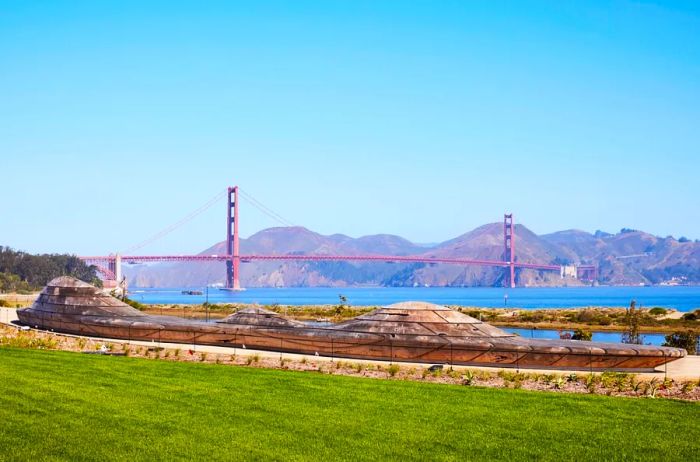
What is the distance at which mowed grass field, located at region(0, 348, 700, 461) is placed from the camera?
938 centimetres

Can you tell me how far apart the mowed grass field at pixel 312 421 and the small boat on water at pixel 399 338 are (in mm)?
7173

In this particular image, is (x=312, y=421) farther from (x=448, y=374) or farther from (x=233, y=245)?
(x=233, y=245)

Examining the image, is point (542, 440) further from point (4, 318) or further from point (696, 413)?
point (4, 318)

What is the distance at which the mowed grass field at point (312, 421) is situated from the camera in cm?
938

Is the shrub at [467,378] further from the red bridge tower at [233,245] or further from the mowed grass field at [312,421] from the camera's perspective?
the red bridge tower at [233,245]

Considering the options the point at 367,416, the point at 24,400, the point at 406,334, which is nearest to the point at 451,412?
the point at 367,416

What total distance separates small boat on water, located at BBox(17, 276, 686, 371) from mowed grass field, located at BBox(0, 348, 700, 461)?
282 inches

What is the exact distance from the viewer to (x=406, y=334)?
903 inches

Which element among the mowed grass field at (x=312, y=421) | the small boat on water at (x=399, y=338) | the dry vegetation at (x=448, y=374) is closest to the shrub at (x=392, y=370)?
the dry vegetation at (x=448, y=374)

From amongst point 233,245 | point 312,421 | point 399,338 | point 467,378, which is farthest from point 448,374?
point 233,245

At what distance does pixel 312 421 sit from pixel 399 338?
12.0m

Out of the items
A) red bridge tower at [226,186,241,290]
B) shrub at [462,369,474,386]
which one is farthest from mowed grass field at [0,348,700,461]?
red bridge tower at [226,186,241,290]

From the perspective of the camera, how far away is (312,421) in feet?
36.0

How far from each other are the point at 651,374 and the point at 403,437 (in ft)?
37.2
